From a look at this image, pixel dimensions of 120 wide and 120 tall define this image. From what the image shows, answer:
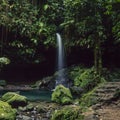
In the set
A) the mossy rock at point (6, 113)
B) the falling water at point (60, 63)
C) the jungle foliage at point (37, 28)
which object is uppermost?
the jungle foliage at point (37, 28)

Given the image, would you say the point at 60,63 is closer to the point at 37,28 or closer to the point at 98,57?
the point at 37,28

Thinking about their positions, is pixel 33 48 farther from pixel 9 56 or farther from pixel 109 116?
pixel 109 116

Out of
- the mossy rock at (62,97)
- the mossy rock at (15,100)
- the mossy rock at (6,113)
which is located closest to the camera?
the mossy rock at (6,113)

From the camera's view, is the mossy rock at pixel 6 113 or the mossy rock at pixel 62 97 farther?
the mossy rock at pixel 62 97

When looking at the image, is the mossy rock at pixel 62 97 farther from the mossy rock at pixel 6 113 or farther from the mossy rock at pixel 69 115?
the mossy rock at pixel 69 115

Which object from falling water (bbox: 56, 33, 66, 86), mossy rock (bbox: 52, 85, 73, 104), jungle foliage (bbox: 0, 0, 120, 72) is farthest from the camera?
falling water (bbox: 56, 33, 66, 86)

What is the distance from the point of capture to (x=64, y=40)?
23250 mm

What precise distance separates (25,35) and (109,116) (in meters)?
15.1

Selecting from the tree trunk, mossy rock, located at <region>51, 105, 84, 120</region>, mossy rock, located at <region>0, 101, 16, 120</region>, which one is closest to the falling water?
the tree trunk

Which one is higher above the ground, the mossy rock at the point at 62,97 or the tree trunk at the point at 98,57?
the tree trunk at the point at 98,57

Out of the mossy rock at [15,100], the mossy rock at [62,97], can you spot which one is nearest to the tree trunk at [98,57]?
the mossy rock at [62,97]

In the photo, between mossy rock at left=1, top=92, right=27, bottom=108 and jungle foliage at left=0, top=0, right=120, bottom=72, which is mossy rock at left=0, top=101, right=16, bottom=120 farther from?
jungle foliage at left=0, top=0, right=120, bottom=72

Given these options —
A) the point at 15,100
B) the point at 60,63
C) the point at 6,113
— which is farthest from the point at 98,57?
the point at 6,113

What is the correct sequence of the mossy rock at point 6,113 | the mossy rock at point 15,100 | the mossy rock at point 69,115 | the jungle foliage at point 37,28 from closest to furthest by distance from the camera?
the mossy rock at point 69,115
the mossy rock at point 6,113
the mossy rock at point 15,100
the jungle foliage at point 37,28
